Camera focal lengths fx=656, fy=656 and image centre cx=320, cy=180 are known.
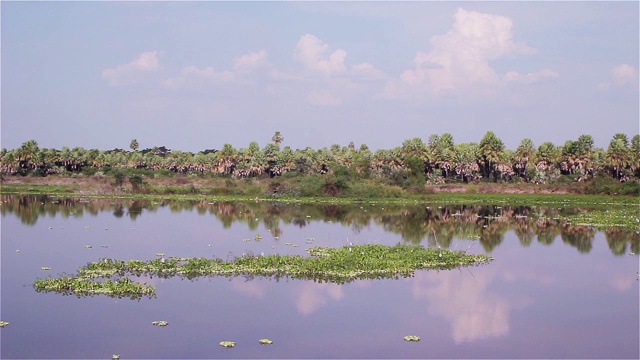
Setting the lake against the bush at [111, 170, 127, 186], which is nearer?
the lake

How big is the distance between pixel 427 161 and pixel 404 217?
48.0 meters

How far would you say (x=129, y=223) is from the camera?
151 ft

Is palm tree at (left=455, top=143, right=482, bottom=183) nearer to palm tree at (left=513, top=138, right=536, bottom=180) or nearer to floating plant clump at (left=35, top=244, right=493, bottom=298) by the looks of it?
palm tree at (left=513, top=138, right=536, bottom=180)

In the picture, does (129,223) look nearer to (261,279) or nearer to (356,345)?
(261,279)

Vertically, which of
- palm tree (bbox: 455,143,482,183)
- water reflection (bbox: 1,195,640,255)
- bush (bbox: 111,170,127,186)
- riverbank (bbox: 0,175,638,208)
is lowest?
water reflection (bbox: 1,195,640,255)

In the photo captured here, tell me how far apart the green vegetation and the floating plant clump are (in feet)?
154

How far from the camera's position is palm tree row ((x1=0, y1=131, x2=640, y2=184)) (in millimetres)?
89938

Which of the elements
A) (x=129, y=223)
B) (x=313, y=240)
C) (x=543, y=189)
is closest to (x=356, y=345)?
(x=313, y=240)

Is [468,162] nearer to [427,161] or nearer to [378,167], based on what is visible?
[427,161]

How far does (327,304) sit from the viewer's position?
21.9 meters

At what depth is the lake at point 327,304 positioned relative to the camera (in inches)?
689

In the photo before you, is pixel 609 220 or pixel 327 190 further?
pixel 327 190

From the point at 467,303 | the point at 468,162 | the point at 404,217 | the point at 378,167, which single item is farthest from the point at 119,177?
the point at 467,303

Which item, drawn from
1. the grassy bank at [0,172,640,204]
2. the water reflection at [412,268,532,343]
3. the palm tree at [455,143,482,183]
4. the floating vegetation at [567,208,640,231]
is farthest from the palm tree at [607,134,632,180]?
the water reflection at [412,268,532,343]
